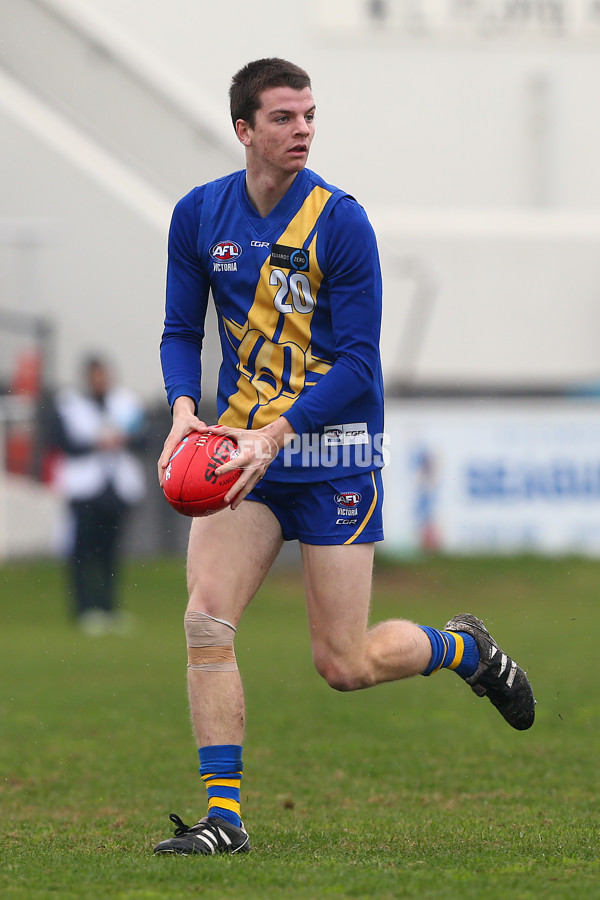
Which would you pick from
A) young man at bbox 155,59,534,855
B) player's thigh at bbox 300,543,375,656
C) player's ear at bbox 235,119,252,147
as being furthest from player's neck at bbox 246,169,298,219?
player's thigh at bbox 300,543,375,656

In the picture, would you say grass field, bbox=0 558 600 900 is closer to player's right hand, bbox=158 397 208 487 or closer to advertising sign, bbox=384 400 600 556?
player's right hand, bbox=158 397 208 487

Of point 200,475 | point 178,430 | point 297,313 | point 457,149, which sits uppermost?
point 457,149

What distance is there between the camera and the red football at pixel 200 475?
466 cm

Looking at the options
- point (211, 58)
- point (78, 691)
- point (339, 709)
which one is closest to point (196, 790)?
point (339, 709)

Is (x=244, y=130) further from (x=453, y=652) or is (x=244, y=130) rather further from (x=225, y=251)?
(x=453, y=652)

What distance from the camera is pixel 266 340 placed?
4.98 metres

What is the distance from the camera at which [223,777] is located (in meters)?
4.66

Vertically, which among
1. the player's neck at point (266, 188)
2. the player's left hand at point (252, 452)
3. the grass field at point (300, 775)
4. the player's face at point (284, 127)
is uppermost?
the player's face at point (284, 127)

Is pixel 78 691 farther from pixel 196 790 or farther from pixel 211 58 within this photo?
pixel 211 58

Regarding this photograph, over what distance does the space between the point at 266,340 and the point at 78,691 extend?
191 inches

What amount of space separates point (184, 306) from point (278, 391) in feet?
1.60

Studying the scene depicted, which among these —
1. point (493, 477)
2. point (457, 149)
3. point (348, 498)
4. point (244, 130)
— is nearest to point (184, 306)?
point (244, 130)

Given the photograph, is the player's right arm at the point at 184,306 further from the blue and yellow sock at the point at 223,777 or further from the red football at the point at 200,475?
the blue and yellow sock at the point at 223,777

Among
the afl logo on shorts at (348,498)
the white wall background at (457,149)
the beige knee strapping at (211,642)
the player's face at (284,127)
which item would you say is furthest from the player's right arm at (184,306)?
the white wall background at (457,149)
